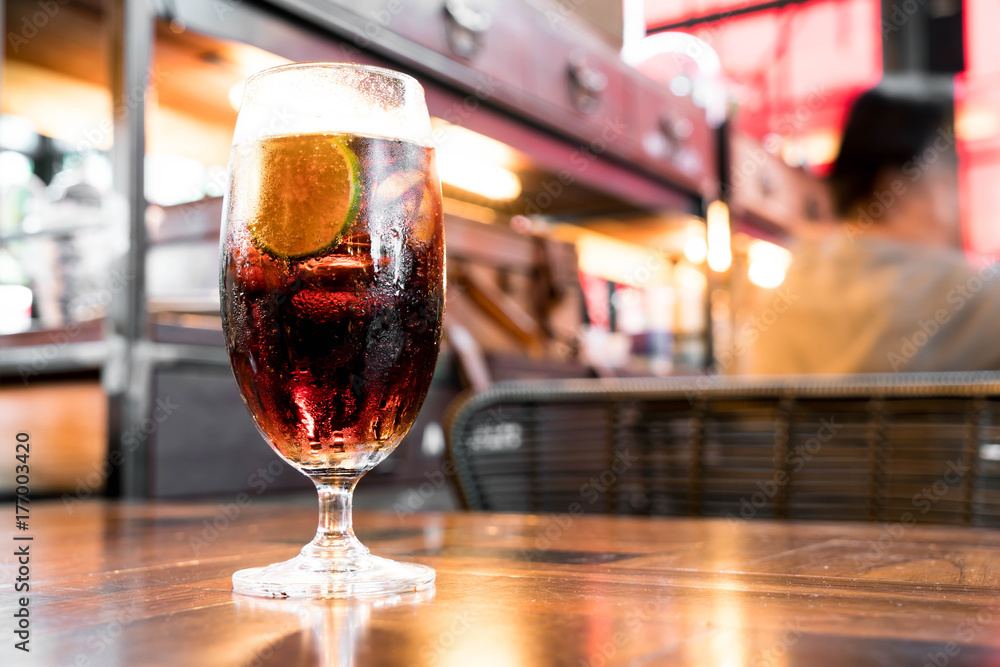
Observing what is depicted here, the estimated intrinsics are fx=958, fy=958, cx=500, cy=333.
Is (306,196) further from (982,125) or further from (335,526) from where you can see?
(982,125)

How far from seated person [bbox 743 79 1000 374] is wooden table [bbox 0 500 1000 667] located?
4.32 ft

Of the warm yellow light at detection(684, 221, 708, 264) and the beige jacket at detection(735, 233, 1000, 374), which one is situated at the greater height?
the warm yellow light at detection(684, 221, 708, 264)

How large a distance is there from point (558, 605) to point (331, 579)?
0.12 metres

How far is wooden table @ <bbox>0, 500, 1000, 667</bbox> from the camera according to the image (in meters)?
0.30

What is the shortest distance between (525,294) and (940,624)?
297 centimetres

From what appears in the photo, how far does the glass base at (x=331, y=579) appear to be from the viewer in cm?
42

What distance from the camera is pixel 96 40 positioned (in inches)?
71.5

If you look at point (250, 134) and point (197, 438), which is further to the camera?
point (197, 438)

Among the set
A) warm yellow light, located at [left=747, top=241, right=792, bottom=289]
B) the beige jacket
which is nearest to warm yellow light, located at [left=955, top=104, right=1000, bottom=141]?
warm yellow light, located at [left=747, top=241, right=792, bottom=289]

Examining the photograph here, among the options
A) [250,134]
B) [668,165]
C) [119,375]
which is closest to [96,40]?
[119,375]

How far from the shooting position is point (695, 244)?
14.1 feet

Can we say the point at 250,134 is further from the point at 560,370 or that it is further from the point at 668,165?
the point at 668,165

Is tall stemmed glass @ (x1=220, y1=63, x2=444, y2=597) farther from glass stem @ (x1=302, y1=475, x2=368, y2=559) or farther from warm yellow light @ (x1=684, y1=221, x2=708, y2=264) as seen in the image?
warm yellow light @ (x1=684, y1=221, x2=708, y2=264)

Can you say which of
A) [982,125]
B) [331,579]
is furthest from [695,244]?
[331,579]
